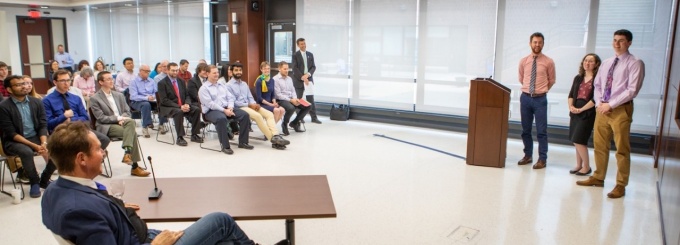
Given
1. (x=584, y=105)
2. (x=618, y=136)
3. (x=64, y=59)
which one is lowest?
(x=618, y=136)

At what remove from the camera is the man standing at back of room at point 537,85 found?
5457 mm

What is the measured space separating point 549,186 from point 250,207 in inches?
137

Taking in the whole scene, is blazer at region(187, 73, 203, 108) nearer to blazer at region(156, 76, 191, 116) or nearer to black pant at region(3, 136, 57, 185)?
blazer at region(156, 76, 191, 116)

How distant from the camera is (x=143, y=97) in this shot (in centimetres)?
754

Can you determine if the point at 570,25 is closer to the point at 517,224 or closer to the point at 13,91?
the point at 517,224

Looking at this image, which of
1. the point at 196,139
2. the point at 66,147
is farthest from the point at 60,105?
the point at 66,147

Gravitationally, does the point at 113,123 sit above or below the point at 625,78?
below

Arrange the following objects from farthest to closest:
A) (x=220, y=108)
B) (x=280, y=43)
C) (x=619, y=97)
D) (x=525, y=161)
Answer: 1. (x=280, y=43)
2. (x=220, y=108)
3. (x=525, y=161)
4. (x=619, y=97)

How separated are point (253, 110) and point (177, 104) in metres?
1.08

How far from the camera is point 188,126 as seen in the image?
809cm

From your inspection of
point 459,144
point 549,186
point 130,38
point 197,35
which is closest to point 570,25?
point 459,144

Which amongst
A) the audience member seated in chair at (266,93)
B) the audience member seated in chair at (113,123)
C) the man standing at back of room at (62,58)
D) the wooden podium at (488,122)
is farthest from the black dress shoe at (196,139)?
the man standing at back of room at (62,58)

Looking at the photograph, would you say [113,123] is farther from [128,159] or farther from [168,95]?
[168,95]

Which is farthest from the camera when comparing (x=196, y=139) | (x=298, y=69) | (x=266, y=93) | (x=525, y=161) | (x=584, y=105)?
(x=298, y=69)
